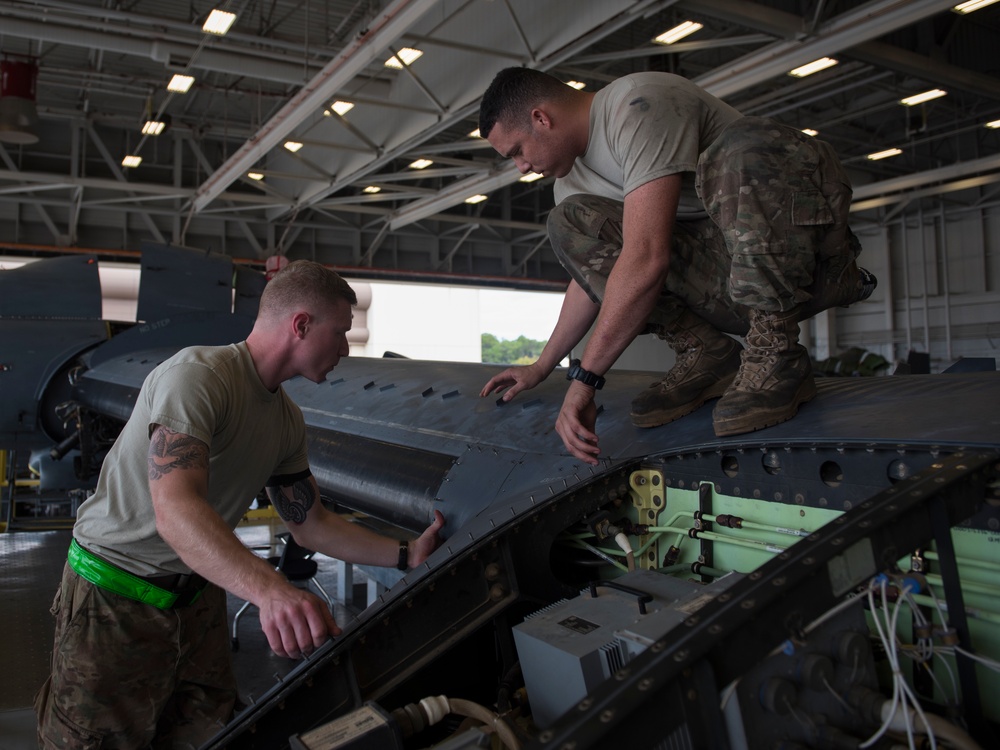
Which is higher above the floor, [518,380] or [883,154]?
[883,154]

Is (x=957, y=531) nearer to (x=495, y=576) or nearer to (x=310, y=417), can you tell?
(x=495, y=576)

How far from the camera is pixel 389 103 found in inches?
448

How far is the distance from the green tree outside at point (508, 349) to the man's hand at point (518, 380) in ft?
81.4

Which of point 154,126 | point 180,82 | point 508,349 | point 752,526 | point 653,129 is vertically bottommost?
point 508,349

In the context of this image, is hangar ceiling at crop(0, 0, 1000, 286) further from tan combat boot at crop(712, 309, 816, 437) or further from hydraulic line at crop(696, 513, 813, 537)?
hydraulic line at crop(696, 513, 813, 537)

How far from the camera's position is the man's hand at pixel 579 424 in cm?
244

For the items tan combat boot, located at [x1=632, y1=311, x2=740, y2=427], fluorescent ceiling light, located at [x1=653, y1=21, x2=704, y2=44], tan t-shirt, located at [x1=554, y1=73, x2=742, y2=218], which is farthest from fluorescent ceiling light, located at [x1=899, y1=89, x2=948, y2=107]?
tan combat boot, located at [x1=632, y1=311, x2=740, y2=427]

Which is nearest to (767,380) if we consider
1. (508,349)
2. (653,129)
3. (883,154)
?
(653,129)

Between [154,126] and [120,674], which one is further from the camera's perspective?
[154,126]

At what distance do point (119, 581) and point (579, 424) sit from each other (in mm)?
1569

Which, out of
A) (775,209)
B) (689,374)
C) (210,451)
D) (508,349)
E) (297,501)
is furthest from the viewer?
(508,349)

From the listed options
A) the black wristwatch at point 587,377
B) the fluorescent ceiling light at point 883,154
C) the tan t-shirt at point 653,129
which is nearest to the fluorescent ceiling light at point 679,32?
the tan t-shirt at point 653,129

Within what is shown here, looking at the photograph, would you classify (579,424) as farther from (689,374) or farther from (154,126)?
(154,126)

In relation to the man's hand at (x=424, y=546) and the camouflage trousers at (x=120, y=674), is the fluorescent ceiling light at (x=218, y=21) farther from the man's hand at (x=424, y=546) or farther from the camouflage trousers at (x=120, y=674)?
the man's hand at (x=424, y=546)
